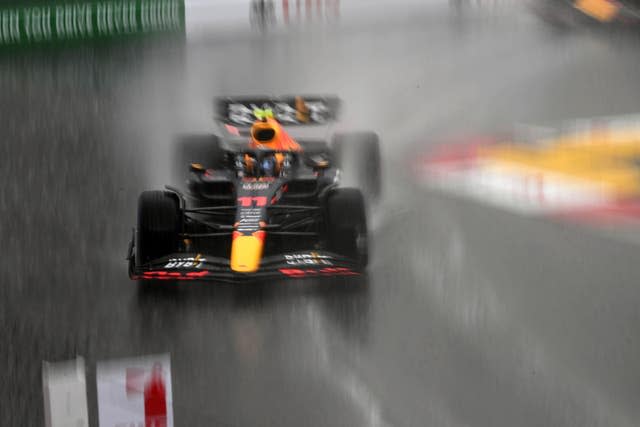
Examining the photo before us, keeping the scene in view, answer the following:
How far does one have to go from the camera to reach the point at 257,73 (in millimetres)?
1416

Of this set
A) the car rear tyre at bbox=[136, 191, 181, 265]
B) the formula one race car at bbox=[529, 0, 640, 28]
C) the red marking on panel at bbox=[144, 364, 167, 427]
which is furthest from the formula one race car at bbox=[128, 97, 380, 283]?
the formula one race car at bbox=[529, 0, 640, 28]

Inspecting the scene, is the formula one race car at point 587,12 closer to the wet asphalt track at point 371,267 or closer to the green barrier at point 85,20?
the wet asphalt track at point 371,267

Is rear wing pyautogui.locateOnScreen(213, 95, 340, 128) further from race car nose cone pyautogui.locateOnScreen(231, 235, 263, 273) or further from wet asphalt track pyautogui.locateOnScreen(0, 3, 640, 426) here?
race car nose cone pyautogui.locateOnScreen(231, 235, 263, 273)

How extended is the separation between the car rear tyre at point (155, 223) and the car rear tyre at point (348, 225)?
1.12 ft

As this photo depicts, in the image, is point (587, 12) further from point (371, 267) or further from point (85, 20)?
point (85, 20)

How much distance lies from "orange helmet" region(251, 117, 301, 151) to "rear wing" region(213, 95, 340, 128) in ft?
0.05

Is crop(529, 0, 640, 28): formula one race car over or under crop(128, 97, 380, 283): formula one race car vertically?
over

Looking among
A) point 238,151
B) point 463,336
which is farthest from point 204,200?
point 463,336

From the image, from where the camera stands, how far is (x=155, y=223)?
1.41 metres

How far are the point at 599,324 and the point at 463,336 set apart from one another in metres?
0.31

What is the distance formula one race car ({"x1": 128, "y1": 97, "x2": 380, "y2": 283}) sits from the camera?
1418 mm

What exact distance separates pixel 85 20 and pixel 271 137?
450mm

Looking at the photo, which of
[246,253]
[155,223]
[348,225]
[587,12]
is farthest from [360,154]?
[587,12]

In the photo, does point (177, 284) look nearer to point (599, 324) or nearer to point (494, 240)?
point (494, 240)
